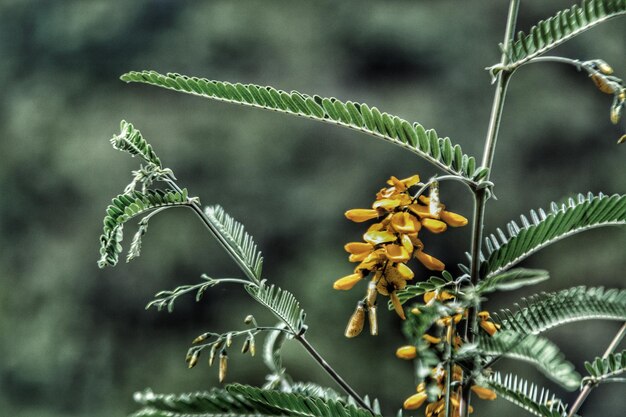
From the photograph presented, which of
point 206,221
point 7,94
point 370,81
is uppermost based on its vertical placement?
point 7,94

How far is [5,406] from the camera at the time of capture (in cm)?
670

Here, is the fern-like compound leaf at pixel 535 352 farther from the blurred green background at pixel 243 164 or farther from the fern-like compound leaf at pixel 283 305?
the blurred green background at pixel 243 164

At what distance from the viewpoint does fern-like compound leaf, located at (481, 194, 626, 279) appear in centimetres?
64

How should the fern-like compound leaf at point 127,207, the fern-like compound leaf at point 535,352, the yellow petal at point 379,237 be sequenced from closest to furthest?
the fern-like compound leaf at point 535,352 → the yellow petal at point 379,237 → the fern-like compound leaf at point 127,207

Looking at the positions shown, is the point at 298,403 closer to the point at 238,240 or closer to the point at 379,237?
the point at 379,237

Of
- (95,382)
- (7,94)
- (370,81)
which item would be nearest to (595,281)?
(370,81)

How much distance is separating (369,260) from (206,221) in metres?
0.19

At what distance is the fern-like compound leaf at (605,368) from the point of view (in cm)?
62

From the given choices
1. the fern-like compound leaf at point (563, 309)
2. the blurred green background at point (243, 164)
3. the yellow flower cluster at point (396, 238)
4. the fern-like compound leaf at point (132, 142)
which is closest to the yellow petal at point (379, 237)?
the yellow flower cluster at point (396, 238)

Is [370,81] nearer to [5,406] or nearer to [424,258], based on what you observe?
[5,406]

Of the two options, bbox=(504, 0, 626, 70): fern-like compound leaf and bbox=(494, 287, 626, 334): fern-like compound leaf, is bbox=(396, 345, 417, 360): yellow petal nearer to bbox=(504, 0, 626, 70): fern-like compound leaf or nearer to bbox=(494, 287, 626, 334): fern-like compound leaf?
bbox=(494, 287, 626, 334): fern-like compound leaf

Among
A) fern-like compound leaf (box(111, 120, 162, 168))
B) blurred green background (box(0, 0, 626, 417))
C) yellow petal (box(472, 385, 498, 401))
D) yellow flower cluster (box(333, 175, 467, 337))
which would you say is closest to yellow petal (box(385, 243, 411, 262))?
yellow flower cluster (box(333, 175, 467, 337))

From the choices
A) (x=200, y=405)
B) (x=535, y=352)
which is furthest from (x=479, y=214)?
(x=200, y=405)

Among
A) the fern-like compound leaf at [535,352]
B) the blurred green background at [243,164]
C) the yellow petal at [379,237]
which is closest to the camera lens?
the fern-like compound leaf at [535,352]
